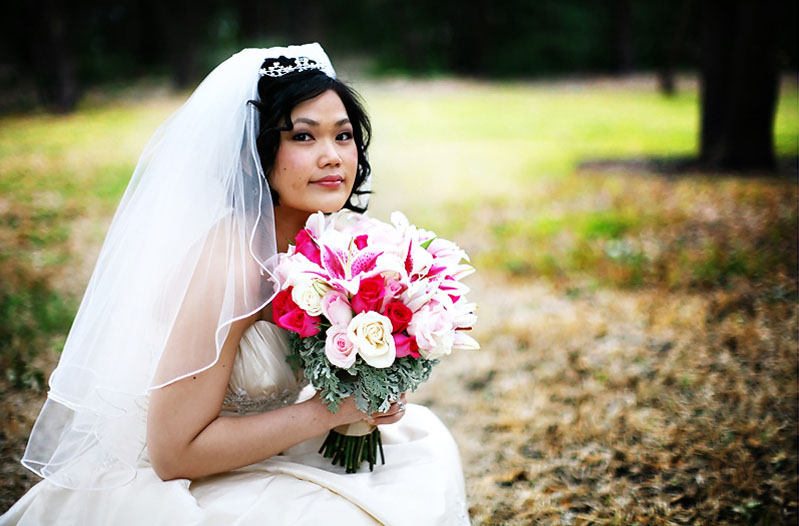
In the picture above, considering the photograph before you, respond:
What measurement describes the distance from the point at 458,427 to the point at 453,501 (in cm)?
187

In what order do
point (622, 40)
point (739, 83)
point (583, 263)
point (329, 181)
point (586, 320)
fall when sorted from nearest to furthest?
1. point (329, 181)
2. point (586, 320)
3. point (583, 263)
4. point (739, 83)
5. point (622, 40)

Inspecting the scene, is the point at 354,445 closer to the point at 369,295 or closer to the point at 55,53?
the point at 369,295

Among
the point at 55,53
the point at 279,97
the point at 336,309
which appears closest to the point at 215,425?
the point at 336,309

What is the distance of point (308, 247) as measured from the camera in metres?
2.00

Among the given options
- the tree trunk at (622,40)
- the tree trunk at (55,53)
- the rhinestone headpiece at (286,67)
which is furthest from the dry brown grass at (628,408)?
the tree trunk at (622,40)

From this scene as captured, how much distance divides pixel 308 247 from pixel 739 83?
7.93 m

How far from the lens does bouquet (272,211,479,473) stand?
1.84 m

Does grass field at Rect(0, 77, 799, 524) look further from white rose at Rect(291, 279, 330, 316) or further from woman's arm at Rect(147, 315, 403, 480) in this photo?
white rose at Rect(291, 279, 330, 316)

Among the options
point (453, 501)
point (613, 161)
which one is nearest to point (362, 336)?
point (453, 501)

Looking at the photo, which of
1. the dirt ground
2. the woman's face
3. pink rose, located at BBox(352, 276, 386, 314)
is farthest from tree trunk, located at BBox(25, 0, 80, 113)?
pink rose, located at BBox(352, 276, 386, 314)

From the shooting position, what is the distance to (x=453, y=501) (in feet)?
6.95

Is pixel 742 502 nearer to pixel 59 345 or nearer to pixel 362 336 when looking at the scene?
pixel 362 336

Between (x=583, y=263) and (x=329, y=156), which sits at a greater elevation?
(x=329, y=156)

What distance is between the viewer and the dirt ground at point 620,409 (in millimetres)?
3164
